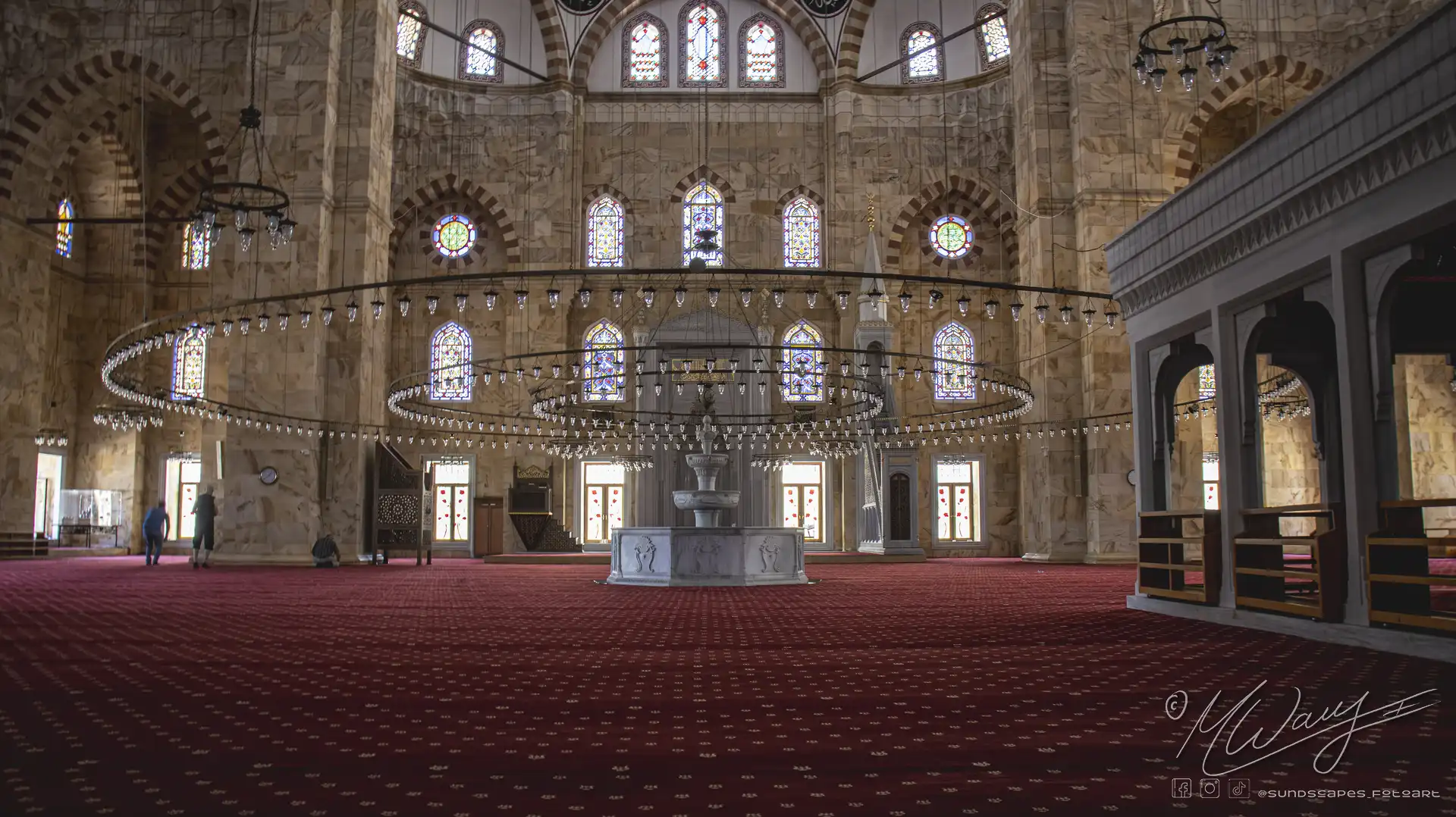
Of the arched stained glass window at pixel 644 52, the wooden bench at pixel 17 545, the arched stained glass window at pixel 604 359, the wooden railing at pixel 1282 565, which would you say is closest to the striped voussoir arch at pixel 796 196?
the arched stained glass window at pixel 644 52

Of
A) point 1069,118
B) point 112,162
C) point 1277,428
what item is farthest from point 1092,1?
point 112,162

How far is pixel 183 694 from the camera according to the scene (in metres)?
3.64

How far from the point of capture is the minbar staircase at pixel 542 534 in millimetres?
19094

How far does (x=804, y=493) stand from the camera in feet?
65.5

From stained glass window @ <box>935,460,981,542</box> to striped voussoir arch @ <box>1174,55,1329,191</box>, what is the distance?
6.14 metres

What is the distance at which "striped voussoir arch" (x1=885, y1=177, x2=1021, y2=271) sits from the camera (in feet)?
65.2

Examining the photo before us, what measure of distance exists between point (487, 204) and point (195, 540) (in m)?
8.56

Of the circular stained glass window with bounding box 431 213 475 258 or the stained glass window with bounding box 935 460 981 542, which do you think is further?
the circular stained glass window with bounding box 431 213 475 258

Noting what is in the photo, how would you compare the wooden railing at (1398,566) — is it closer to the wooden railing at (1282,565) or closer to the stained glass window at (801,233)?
the wooden railing at (1282,565)

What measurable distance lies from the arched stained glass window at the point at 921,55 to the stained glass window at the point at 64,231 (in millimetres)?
15048

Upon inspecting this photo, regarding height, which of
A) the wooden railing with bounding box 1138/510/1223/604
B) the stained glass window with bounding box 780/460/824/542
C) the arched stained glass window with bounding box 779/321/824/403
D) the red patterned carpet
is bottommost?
the red patterned carpet

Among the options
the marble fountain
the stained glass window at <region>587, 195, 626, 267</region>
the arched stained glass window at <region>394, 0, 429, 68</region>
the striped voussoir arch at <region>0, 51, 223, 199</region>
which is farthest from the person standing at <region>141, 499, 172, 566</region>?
the arched stained glass window at <region>394, 0, 429, 68</region>

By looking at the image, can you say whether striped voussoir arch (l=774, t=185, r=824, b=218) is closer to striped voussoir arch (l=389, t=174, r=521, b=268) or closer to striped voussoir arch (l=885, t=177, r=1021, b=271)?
striped voussoir arch (l=885, t=177, r=1021, b=271)

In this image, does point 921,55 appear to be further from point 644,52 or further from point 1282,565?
point 1282,565
